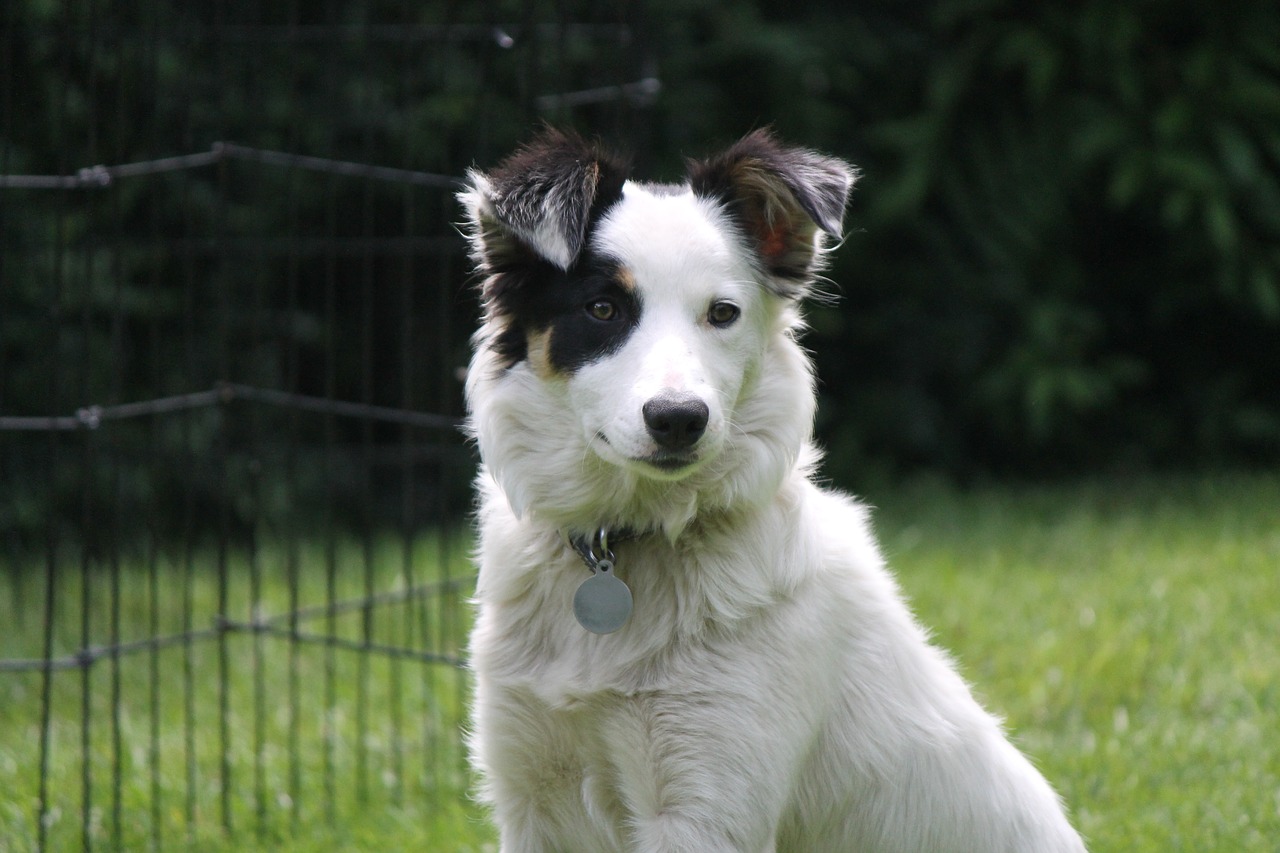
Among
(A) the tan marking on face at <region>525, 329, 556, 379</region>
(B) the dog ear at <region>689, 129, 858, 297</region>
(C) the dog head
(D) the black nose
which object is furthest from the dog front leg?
(B) the dog ear at <region>689, 129, 858, 297</region>

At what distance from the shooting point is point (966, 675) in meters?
4.85

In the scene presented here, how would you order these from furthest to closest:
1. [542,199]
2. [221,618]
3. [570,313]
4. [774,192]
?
[221,618] → [774,192] → [570,313] → [542,199]

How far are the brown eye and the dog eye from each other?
19cm

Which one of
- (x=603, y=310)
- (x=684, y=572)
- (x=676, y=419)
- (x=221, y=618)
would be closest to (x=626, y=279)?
(x=603, y=310)

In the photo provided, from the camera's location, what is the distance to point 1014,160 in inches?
292

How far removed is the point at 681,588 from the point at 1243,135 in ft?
18.8

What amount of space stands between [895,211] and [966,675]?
322 cm

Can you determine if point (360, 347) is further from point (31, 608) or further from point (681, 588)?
point (681, 588)

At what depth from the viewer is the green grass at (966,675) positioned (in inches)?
150

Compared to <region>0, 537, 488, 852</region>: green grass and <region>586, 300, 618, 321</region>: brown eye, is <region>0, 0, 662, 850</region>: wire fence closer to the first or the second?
<region>0, 537, 488, 852</region>: green grass

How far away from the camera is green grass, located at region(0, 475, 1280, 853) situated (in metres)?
3.81

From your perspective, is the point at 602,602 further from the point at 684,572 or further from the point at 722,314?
the point at 722,314

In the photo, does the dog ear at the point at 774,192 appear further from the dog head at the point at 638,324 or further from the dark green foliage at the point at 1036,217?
the dark green foliage at the point at 1036,217

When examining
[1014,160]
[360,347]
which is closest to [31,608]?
[360,347]
